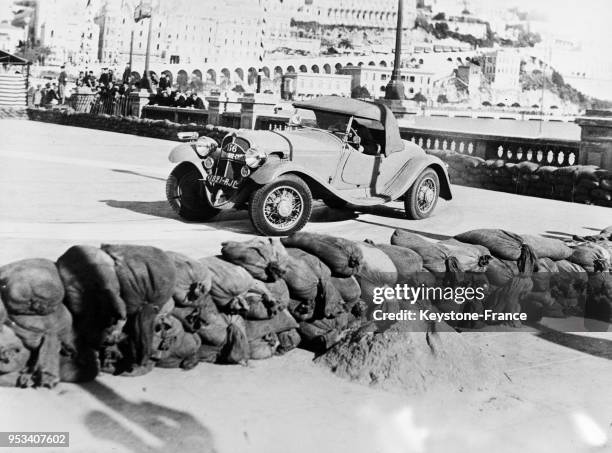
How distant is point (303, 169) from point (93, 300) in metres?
5.22

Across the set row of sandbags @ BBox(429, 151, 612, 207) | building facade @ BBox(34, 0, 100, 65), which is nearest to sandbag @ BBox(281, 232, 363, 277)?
building facade @ BBox(34, 0, 100, 65)

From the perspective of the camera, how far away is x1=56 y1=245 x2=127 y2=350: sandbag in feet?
13.6

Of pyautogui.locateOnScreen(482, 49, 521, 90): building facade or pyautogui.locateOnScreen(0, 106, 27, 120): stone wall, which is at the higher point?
pyautogui.locateOnScreen(482, 49, 521, 90): building facade

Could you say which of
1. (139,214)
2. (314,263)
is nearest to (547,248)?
(314,263)

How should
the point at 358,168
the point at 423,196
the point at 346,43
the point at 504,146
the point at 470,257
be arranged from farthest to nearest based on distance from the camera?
1. the point at 346,43
2. the point at 504,146
3. the point at 423,196
4. the point at 358,168
5. the point at 470,257

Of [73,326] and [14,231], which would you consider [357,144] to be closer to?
[14,231]

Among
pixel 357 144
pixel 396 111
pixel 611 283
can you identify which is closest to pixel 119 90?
pixel 396 111

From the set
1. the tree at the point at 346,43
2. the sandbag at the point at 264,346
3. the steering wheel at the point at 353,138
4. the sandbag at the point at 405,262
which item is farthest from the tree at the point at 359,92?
the sandbag at the point at 264,346

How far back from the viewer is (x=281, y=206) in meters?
8.99

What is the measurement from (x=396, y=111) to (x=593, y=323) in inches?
588

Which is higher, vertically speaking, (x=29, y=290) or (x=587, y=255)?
(x=587, y=255)

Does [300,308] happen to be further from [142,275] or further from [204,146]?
[204,146]

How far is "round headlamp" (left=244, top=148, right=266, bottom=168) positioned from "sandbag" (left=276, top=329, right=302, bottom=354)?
416 centimetres

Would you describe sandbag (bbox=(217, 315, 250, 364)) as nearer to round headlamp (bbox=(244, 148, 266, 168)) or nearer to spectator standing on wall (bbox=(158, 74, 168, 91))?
round headlamp (bbox=(244, 148, 266, 168))
